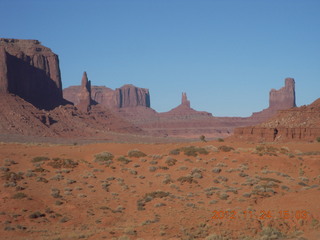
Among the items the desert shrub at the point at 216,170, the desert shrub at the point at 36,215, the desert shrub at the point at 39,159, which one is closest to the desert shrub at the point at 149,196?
the desert shrub at the point at 36,215

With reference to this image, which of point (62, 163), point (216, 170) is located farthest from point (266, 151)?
point (62, 163)

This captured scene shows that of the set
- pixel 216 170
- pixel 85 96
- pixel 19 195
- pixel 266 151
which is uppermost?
pixel 85 96

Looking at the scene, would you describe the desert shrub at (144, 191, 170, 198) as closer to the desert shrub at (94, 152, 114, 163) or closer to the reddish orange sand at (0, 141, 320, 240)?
the reddish orange sand at (0, 141, 320, 240)

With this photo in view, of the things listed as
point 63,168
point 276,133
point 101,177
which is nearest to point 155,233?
point 101,177

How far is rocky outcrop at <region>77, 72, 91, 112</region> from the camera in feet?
530

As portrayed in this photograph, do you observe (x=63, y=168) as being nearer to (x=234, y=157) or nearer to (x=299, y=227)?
(x=234, y=157)

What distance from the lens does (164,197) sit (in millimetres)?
24141

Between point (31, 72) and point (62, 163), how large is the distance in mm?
117336

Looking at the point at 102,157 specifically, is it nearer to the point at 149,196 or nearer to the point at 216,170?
the point at 216,170

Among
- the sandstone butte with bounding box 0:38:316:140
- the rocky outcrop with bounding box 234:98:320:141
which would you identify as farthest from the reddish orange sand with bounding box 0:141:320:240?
the sandstone butte with bounding box 0:38:316:140

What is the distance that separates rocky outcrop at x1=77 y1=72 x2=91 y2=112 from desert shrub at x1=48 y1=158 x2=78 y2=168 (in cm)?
12688

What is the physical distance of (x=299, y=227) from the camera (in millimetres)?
16922

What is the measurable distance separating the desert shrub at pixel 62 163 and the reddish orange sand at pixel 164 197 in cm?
23

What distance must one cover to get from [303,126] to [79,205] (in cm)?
4585
